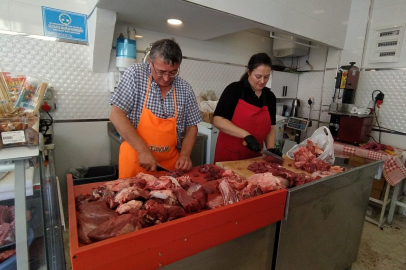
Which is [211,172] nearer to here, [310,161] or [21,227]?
[310,161]

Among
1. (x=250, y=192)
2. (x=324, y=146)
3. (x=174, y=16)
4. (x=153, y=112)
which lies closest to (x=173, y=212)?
(x=250, y=192)

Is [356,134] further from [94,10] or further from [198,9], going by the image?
[94,10]

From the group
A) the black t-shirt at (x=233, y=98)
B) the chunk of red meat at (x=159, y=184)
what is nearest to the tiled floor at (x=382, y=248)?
the chunk of red meat at (x=159, y=184)

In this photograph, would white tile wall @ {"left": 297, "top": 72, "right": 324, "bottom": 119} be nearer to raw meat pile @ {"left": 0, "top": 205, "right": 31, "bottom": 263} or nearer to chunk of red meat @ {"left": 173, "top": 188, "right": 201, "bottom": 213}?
chunk of red meat @ {"left": 173, "top": 188, "right": 201, "bottom": 213}

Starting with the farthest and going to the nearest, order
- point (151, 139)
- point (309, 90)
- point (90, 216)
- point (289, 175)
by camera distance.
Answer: point (309, 90)
point (151, 139)
point (289, 175)
point (90, 216)

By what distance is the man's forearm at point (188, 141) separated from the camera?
1.95 metres

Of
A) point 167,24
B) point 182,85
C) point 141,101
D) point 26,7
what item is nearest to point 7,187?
point 141,101

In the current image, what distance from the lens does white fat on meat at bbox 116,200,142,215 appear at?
1085 millimetres

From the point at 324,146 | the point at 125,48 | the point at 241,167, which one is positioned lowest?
the point at 241,167

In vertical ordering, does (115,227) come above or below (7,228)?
above

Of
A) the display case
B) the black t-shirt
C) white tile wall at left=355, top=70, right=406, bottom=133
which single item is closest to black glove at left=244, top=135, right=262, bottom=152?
the black t-shirt

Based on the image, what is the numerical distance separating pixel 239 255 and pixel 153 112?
1148 millimetres

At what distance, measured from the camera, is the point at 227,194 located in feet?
4.33

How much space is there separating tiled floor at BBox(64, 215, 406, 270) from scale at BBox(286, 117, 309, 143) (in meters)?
1.66
